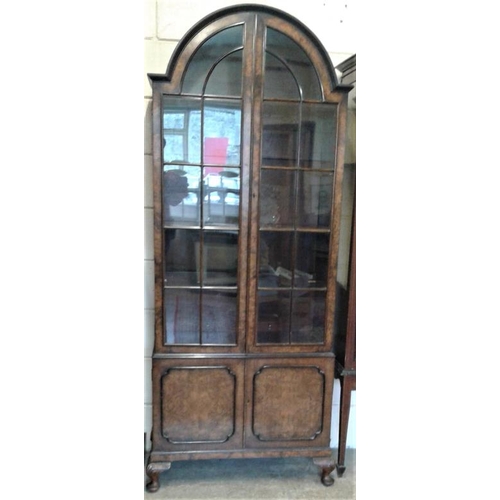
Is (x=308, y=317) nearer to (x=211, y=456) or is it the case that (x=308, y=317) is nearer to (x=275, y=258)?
(x=275, y=258)

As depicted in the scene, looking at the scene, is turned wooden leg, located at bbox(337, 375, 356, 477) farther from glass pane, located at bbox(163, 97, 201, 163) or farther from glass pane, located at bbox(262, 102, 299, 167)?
glass pane, located at bbox(163, 97, 201, 163)

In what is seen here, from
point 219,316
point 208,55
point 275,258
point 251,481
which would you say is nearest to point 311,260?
point 275,258

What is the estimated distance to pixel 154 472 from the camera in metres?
1.19

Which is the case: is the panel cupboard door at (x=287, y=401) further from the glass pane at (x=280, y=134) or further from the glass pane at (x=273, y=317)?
the glass pane at (x=280, y=134)

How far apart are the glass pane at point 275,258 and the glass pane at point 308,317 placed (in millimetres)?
72

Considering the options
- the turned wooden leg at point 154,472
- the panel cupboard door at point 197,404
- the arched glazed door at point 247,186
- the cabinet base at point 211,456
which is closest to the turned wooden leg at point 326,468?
the cabinet base at point 211,456

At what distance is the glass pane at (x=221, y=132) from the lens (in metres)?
1.11

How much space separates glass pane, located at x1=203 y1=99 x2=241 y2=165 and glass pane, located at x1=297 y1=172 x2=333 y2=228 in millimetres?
230

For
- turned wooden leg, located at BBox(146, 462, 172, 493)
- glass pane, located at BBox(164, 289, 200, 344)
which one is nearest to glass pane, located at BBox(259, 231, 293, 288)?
glass pane, located at BBox(164, 289, 200, 344)

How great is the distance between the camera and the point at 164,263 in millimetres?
1152

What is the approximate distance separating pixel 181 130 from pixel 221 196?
0.76 feet
